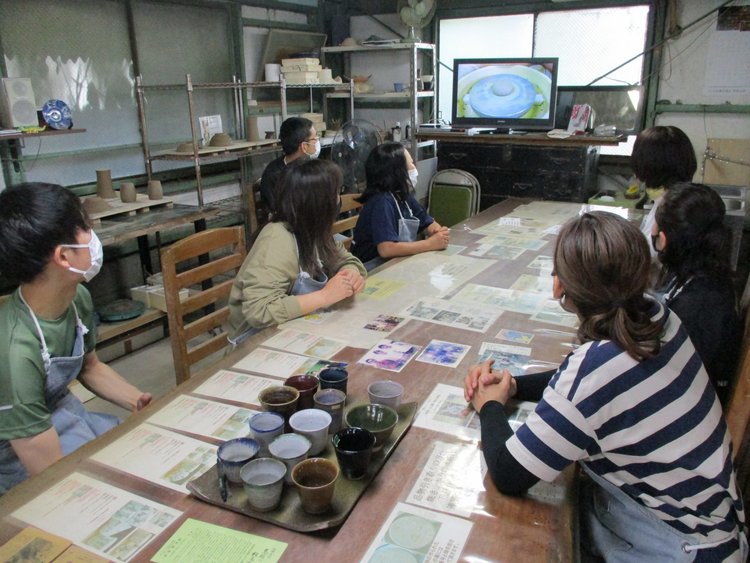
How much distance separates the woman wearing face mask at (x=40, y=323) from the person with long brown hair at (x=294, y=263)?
51 centimetres

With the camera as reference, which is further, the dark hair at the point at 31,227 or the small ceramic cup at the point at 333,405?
the dark hair at the point at 31,227

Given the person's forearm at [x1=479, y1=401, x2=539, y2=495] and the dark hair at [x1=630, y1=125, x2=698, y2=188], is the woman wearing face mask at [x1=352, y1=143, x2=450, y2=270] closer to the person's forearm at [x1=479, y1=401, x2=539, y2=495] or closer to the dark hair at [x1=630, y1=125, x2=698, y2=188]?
the dark hair at [x1=630, y1=125, x2=698, y2=188]

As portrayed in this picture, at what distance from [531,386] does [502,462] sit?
0.35m

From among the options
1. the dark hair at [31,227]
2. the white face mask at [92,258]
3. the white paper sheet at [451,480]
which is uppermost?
the dark hair at [31,227]

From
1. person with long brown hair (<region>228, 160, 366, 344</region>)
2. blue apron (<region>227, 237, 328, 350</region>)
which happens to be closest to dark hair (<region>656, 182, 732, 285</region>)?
person with long brown hair (<region>228, 160, 366, 344</region>)

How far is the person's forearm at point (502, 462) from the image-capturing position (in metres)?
1.02

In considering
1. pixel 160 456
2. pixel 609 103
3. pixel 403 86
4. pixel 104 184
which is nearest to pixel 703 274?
pixel 160 456

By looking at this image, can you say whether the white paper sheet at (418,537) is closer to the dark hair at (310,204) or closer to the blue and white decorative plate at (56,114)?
the dark hair at (310,204)

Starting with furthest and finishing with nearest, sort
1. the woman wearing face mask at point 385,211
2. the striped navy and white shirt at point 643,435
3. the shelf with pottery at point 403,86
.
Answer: the shelf with pottery at point 403,86, the woman wearing face mask at point 385,211, the striped navy and white shirt at point 643,435

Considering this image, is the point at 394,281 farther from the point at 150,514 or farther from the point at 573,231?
the point at 150,514

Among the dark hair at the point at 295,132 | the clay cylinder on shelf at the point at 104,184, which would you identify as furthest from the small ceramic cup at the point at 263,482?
the clay cylinder on shelf at the point at 104,184

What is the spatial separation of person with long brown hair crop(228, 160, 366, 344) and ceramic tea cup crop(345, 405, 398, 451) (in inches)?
25.6

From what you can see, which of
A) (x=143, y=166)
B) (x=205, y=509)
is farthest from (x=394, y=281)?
(x=143, y=166)

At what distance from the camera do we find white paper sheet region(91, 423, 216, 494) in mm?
1088
